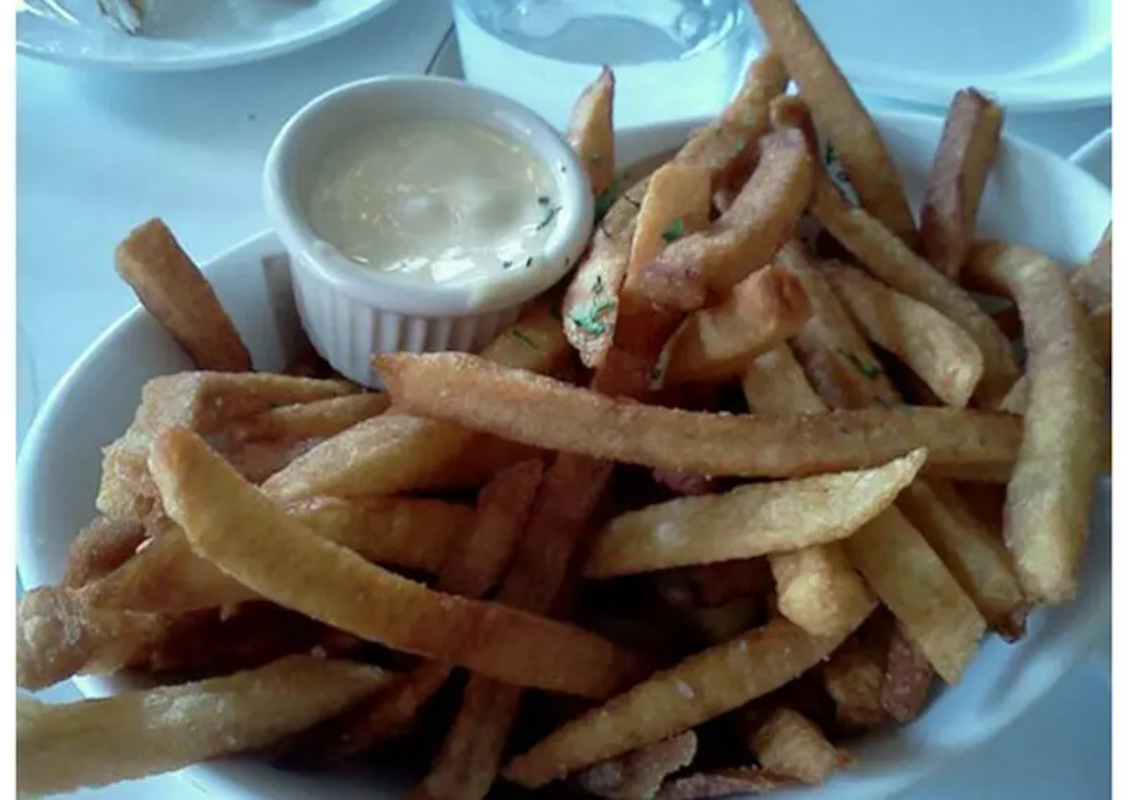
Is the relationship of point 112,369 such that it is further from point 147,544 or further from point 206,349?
point 147,544

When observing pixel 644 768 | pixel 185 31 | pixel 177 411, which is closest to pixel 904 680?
pixel 644 768

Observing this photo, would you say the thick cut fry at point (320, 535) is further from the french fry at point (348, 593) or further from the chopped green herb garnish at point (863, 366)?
the chopped green herb garnish at point (863, 366)

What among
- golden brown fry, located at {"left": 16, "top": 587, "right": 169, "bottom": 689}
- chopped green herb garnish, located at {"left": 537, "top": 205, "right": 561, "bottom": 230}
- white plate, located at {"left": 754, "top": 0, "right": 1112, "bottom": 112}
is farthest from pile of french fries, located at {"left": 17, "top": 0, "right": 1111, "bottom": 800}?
white plate, located at {"left": 754, "top": 0, "right": 1112, "bottom": 112}

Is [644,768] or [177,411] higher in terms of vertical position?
[177,411]

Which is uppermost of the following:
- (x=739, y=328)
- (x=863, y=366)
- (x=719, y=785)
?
(x=739, y=328)

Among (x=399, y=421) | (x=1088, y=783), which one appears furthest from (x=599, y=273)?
(x=1088, y=783)

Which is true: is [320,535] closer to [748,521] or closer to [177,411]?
[177,411]

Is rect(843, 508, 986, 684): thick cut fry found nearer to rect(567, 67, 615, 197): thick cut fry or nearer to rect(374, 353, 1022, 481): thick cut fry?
rect(374, 353, 1022, 481): thick cut fry
